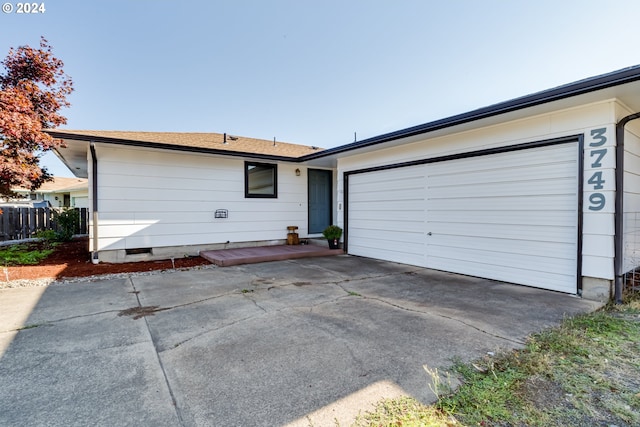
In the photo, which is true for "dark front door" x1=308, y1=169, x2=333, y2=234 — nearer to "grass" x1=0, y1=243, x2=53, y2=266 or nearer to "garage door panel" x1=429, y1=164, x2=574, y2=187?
"garage door panel" x1=429, y1=164, x2=574, y2=187

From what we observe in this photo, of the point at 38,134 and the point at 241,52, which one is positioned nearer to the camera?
the point at 38,134

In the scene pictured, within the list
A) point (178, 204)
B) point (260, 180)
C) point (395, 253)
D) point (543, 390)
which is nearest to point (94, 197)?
point (178, 204)

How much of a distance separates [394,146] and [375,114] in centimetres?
746

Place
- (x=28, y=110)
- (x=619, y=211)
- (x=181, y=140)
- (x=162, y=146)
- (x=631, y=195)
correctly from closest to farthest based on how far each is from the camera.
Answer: (x=619, y=211) < (x=631, y=195) < (x=28, y=110) < (x=162, y=146) < (x=181, y=140)

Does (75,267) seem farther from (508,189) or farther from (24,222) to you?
(508,189)

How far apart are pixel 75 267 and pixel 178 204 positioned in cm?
243

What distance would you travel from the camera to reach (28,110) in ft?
18.1

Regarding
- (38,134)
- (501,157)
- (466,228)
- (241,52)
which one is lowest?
(466,228)

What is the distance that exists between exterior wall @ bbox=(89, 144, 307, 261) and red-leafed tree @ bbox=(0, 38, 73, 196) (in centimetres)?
116

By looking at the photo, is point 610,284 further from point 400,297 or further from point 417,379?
point 417,379

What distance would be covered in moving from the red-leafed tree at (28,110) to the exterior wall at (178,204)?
3.81 ft

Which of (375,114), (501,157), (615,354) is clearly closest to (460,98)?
(375,114)

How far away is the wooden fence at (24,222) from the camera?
9.11 m

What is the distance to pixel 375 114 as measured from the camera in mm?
13656
